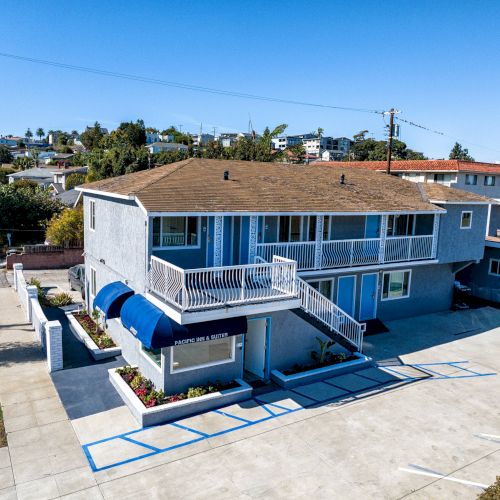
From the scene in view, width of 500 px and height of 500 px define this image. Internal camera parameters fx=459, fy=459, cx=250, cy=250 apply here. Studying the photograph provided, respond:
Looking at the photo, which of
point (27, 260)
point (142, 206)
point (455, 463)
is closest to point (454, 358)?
point (455, 463)

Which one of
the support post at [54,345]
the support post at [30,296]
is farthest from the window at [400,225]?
the support post at [30,296]

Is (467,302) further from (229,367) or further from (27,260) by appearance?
(27,260)

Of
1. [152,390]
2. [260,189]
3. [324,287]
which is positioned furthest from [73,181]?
[152,390]

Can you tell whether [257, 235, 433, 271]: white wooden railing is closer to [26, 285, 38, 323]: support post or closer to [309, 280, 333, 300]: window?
[309, 280, 333, 300]: window

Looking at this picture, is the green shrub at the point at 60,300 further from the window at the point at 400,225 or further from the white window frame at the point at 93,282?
the window at the point at 400,225

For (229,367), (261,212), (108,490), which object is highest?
(261,212)

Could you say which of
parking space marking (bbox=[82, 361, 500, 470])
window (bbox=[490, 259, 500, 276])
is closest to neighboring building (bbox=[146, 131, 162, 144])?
window (bbox=[490, 259, 500, 276])

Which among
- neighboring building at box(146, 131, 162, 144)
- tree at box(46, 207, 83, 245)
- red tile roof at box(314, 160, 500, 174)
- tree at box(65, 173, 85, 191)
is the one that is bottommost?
tree at box(46, 207, 83, 245)
